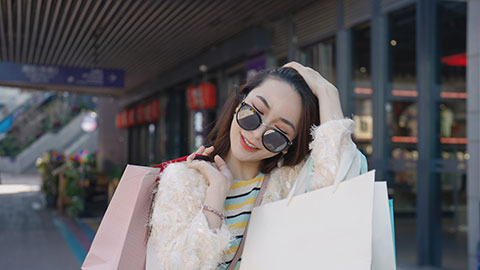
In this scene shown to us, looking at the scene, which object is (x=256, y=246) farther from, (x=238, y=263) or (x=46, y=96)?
(x=46, y=96)

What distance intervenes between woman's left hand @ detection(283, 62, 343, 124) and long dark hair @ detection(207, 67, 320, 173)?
2cm

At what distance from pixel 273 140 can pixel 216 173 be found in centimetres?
17

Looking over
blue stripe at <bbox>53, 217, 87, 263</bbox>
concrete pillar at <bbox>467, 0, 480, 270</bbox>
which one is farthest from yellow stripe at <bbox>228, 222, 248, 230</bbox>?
blue stripe at <bbox>53, 217, 87, 263</bbox>

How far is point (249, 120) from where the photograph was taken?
135cm

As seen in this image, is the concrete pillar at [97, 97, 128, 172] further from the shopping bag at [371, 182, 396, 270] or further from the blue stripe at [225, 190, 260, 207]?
the shopping bag at [371, 182, 396, 270]

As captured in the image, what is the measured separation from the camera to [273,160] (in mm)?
1518

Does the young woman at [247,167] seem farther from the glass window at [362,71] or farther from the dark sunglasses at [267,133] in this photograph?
the glass window at [362,71]

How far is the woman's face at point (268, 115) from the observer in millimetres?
1366

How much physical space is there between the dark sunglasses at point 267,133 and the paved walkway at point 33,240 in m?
5.05

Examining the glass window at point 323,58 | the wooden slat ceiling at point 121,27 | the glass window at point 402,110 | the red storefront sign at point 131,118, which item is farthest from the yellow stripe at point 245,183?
the red storefront sign at point 131,118

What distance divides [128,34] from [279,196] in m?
8.49

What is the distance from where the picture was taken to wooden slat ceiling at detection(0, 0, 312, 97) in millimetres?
7699

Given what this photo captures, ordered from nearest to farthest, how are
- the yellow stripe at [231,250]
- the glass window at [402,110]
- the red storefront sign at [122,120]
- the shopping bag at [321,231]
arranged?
the shopping bag at [321,231]
the yellow stripe at [231,250]
the glass window at [402,110]
the red storefront sign at [122,120]

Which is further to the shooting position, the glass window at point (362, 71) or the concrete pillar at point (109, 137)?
the concrete pillar at point (109, 137)
